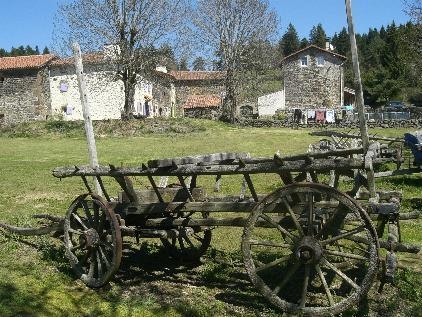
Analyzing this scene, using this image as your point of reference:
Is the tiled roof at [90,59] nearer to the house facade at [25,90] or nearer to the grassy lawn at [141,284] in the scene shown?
the house facade at [25,90]

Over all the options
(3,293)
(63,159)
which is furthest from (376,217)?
(63,159)

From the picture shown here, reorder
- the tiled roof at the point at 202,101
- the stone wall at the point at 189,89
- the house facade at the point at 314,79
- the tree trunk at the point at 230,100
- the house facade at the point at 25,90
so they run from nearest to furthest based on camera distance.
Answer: the tree trunk at the point at 230,100 → the house facade at the point at 25,90 → the house facade at the point at 314,79 → the tiled roof at the point at 202,101 → the stone wall at the point at 189,89

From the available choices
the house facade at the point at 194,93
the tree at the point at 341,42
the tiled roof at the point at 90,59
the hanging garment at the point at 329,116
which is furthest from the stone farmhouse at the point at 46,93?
the tree at the point at 341,42

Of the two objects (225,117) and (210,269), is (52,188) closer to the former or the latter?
(210,269)

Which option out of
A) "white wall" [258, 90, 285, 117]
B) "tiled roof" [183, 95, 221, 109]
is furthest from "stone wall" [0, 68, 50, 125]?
"white wall" [258, 90, 285, 117]

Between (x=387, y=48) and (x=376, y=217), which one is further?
(x=387, y=48)

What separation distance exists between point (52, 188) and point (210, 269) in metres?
8.95

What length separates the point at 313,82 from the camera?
59.8 meters

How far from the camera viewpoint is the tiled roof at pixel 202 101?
6084 centimetres

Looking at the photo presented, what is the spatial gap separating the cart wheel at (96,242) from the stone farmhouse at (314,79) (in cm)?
5563

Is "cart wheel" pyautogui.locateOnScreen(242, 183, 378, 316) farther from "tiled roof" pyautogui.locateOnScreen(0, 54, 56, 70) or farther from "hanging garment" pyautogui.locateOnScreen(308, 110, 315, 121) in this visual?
"tiled roof" pyautogui.locateOnScreen(0, 54, 56, 70)

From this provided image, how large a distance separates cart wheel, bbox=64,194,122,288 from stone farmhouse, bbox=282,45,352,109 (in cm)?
5563

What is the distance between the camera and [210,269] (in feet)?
20.9

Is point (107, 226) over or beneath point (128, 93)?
beneath
